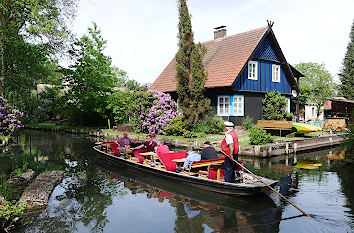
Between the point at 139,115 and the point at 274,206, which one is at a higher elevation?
the point at 139,115

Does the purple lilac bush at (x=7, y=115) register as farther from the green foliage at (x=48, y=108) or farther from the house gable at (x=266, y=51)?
the house gable at (x=266, y=51)

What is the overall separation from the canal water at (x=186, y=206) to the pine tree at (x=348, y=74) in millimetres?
42868

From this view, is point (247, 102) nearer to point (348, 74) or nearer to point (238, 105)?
point (238, 105)

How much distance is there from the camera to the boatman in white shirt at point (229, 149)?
8174mm

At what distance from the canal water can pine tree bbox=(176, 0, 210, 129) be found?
887cm

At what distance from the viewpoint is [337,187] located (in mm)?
9500

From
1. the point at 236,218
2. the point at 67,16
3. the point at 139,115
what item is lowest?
the point at 236,218

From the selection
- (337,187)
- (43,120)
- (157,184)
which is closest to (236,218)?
(157,184)

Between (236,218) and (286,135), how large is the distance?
13845mm

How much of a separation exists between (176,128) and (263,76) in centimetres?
907

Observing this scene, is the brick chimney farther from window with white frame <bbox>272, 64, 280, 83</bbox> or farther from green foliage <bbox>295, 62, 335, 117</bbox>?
green foliage <bbox>295, 62, 335, 117</bbox>

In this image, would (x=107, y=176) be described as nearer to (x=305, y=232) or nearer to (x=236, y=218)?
(x=236, y=218)

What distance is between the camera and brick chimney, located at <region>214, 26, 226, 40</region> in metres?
26.9

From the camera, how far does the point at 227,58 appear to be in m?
23.1
